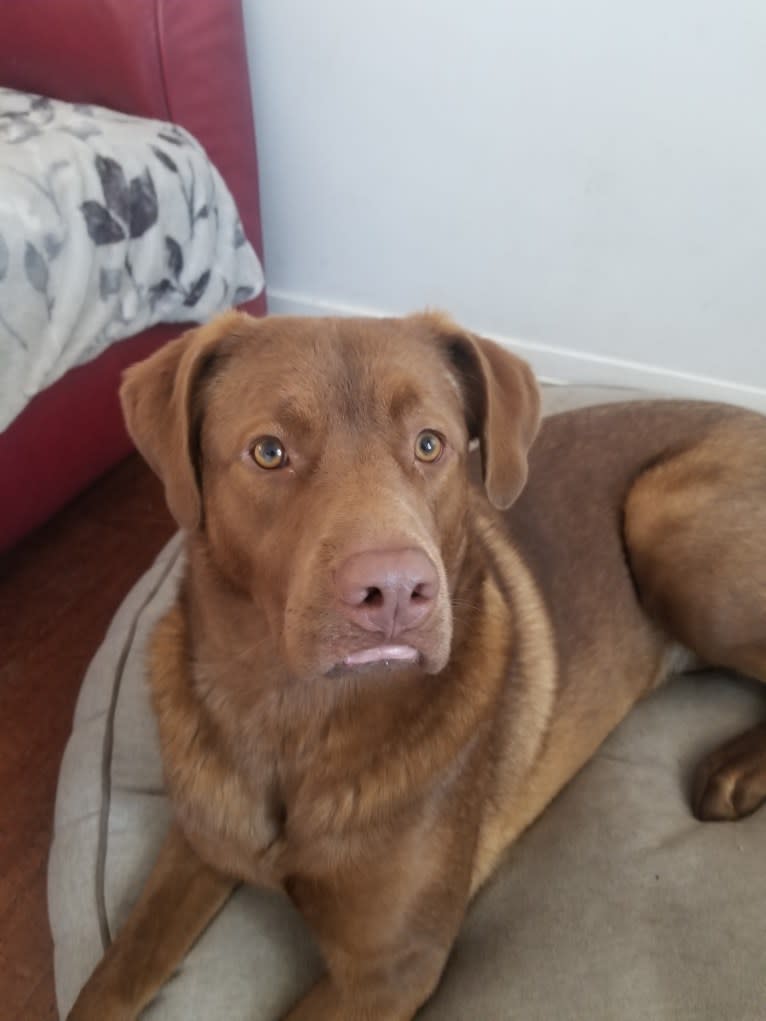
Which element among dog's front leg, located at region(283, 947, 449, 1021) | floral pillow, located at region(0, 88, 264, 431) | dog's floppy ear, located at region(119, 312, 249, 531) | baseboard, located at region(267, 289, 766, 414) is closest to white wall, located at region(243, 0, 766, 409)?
baseboard, located at region(267, 289, 766, 414)

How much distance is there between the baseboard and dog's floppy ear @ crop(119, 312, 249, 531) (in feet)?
6.29

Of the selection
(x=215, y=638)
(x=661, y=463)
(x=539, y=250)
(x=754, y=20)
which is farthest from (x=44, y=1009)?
(x=754, y=20)

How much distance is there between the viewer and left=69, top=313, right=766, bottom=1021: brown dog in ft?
3.83

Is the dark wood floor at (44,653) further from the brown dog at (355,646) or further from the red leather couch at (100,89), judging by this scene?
the brown dog at (355,646)

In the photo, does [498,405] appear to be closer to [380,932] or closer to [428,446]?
[428,446]

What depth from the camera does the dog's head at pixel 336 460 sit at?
1092mm

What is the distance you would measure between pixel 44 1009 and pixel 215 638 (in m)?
0.91

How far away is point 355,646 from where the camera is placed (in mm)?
1094

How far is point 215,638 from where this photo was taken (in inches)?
54.9

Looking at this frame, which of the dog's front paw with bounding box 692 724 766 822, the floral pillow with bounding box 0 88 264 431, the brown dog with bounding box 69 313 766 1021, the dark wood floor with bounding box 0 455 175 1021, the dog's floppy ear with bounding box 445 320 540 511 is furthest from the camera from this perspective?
the floral pillow with bounding box 0 88 264 431

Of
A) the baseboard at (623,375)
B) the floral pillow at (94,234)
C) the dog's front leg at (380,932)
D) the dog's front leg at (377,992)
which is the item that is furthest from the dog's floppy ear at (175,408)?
the baseboard at (623,375)

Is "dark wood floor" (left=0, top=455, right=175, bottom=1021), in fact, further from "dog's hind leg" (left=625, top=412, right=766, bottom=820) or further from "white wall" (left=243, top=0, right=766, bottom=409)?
"dog's hind leg" (left=625, top=412, right=766, bottom=820)

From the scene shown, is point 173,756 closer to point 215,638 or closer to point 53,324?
point 215,638

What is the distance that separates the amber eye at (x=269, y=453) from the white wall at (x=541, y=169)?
1842mm
